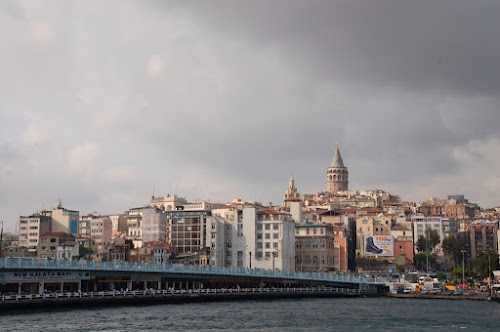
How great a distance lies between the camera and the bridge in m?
79.4

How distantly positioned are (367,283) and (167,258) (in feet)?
133

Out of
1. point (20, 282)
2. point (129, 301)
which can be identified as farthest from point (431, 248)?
point (20, 282)

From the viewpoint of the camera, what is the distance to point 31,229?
158 m

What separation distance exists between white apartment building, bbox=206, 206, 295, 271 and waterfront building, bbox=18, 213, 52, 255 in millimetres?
48652

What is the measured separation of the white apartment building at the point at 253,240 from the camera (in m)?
128

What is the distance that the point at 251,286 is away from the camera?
106250 mm

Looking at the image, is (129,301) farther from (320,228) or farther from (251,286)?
(320,228)

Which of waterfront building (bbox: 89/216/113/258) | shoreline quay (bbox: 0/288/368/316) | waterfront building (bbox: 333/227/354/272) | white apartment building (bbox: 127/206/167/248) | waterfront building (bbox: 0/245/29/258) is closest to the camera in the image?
shoreline quay (bbox: 0/288/368/316)

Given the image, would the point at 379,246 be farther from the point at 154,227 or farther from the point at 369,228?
the point at 154,227

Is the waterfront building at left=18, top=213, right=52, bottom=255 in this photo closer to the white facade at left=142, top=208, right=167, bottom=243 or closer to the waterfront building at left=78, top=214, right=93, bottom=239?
the waterfront building at left=78, top=214, right=93, bottom=239

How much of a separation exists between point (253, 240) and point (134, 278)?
4145 cm

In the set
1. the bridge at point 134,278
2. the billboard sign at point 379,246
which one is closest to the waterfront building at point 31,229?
the bridge at point 134,278

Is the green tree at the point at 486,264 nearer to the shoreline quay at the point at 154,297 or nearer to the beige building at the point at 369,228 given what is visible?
the shoreline quay at the point at 154,297

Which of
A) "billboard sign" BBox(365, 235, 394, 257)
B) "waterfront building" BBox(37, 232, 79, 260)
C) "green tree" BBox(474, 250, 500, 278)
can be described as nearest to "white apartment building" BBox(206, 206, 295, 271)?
"billboard sign" BBox(365, 235, 394, 257)
